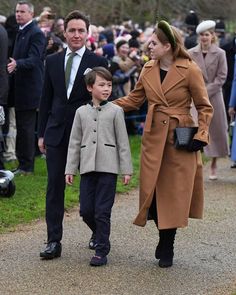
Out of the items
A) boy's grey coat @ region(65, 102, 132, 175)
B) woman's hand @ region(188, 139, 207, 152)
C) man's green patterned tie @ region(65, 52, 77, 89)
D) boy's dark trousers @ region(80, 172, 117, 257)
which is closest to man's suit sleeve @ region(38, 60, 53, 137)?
man's green patterned tie @ region(65, 52, 77, 89)

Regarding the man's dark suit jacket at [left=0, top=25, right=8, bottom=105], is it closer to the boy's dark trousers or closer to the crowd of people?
the crowd of people

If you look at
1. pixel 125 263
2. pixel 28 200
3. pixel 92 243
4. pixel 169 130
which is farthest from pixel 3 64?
pixel 125 263

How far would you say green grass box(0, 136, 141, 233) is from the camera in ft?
30.2

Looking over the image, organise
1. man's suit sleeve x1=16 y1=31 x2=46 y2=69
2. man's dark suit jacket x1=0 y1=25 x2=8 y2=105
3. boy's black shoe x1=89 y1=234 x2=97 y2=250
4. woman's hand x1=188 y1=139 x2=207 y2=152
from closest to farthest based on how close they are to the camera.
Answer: woman's hand x1=188 y1=139 x2=207 y2=152 < boy's black shoe x1=89 y1=234 x2=97 y2=250 < man's dark suit jacket x1=0 y1=25 x2=8 y2=105 < man's suit sleeve x1=16 y1=31 x2=46 y2=69

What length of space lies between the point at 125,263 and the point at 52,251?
613 mm

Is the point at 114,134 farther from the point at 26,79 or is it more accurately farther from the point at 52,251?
the point at 26,79

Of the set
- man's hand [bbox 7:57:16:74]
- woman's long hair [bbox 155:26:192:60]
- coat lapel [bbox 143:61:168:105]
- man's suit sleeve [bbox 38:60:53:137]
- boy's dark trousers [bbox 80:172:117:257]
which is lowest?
boy's dark trousers [bbox 80:172:117:257]

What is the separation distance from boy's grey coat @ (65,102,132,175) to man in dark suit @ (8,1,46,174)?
13.1ft

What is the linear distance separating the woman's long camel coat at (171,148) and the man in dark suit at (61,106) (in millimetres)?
613

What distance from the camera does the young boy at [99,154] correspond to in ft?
24.1

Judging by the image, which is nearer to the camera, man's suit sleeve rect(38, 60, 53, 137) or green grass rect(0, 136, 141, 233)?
man's suit sleeve rect(38, 60, 53, 137)

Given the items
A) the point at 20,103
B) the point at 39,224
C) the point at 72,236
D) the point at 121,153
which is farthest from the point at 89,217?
the point at 20,103

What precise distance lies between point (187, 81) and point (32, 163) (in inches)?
190

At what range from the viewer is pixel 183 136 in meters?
7.26
